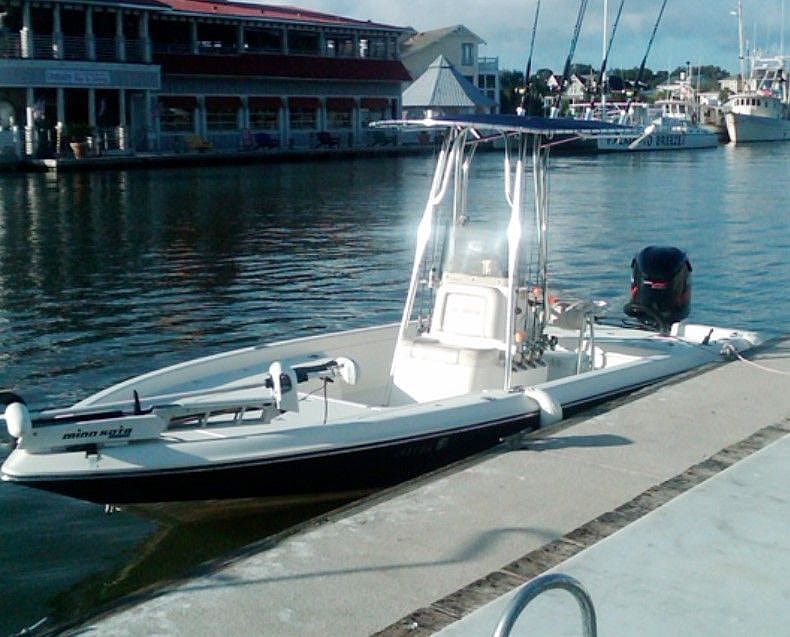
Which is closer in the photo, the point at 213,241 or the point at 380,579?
the point at 380,579

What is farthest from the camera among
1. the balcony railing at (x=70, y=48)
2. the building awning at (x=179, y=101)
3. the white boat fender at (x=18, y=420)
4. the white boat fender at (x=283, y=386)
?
the building awning at (x=179, y=101)

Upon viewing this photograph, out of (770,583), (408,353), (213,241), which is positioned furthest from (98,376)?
(213,241)

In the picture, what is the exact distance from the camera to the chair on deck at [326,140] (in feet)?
195

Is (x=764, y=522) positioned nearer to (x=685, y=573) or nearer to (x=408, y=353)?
(x=685, y=573)

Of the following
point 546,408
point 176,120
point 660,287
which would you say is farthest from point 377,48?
point 546,408

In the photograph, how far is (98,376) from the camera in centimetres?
1295

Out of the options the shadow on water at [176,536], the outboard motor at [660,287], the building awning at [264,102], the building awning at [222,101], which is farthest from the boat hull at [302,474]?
the building awning at [264,102]

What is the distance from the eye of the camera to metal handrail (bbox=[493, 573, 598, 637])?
→ 352 cm

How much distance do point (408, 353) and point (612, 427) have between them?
182cm

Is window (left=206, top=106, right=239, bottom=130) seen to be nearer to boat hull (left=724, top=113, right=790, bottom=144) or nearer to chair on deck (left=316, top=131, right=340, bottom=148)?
chair on deck (left=316, top=131, right=340, bottom=148)

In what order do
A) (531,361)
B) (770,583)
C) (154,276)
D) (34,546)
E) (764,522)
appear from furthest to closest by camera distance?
(154,276) < (531,361) < (34,546) < (764,522) < (770,583)

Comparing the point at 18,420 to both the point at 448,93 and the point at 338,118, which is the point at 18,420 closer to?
the point at 448,93

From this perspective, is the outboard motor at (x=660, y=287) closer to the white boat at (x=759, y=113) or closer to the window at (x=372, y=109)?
the window at (x=372, y=109)

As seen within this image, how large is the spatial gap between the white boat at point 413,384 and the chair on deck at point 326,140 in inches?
1944
